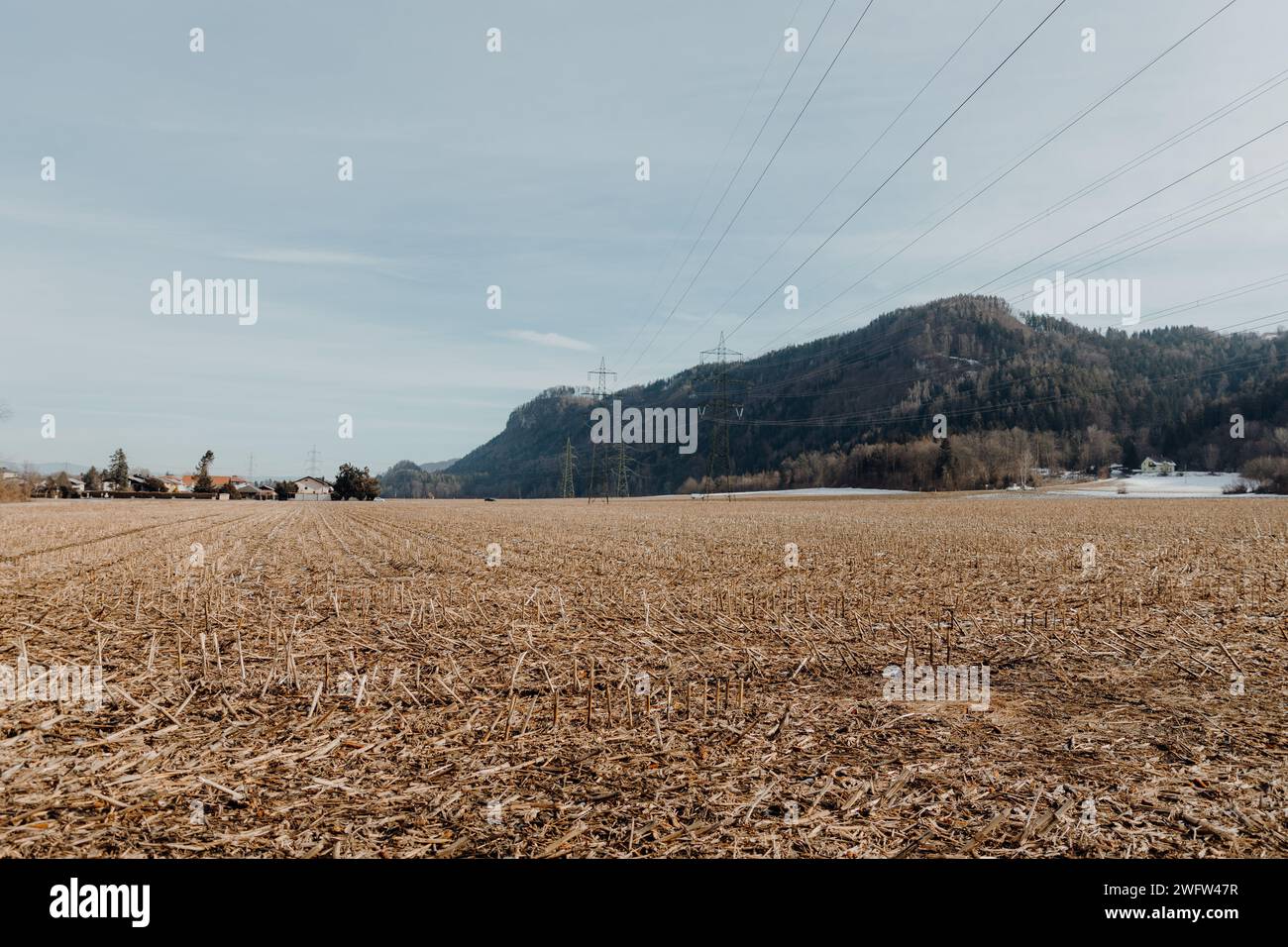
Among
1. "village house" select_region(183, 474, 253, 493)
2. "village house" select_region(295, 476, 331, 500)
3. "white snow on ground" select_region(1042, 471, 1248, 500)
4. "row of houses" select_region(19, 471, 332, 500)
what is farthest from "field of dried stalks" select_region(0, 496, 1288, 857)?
"village house" select_region(295, 476, 331, 500)

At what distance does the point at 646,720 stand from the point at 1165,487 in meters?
121

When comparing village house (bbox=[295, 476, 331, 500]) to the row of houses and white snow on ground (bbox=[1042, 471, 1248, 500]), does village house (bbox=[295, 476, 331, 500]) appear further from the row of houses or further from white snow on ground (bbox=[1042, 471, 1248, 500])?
white snow on ground (bbox=[1042, 471, 1248, 500])

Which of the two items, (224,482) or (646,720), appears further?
(224,482)

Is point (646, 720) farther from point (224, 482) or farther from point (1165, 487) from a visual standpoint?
point (224, 482)

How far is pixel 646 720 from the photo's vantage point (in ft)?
23.4

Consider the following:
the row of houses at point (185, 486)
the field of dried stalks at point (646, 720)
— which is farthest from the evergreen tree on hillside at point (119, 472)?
the field of dried stalks at point (646, 720)

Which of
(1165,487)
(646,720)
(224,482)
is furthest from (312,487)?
(646,720)

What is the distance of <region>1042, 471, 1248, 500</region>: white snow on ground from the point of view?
9354 centimetres

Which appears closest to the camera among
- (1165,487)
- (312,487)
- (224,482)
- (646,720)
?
(646,720)

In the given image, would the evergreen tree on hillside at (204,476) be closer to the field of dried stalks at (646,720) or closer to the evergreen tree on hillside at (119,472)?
the evergreen tree on hillside at (119,472)

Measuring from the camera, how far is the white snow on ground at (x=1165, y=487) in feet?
307

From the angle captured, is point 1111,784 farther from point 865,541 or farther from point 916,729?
point 865,541

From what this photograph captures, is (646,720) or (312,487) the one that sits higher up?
(312,487)
